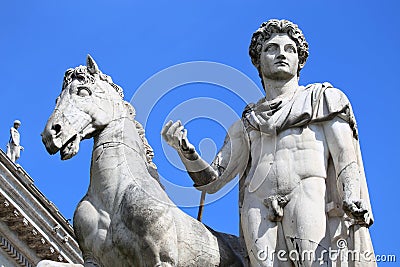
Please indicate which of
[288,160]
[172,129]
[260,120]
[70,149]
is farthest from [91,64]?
[288,160]

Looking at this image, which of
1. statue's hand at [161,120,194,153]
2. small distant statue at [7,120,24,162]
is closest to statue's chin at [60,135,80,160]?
statue's hand at [161,120,194,153]

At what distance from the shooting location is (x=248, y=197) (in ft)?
43.3

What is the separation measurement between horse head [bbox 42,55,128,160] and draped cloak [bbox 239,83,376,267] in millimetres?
1452

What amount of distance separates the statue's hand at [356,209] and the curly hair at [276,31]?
2.06 m

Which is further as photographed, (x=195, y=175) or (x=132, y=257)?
(x=195, y=175)

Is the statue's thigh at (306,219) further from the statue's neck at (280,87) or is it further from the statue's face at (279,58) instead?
the statue's face at (279,58)

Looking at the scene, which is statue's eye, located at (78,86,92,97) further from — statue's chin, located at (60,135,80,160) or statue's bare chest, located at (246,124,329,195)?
statue's bare chest, located at (246,124,329,195)

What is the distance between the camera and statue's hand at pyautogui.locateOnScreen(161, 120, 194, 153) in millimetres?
13219

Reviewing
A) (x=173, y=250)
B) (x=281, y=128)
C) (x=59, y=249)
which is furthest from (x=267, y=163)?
(x=59, y=249)

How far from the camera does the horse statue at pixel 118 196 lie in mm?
12633

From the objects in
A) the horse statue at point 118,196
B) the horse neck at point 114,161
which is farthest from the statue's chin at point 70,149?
the horse neck at point 114,161

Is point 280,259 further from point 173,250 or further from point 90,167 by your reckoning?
point 90,167

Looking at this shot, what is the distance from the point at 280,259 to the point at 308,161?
40.9 inches

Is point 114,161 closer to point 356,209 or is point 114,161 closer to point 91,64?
point 91,64
